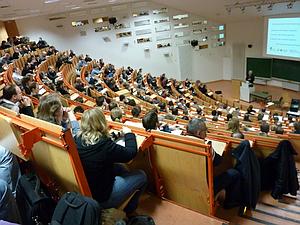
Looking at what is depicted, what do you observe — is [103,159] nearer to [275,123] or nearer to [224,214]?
[224,214]

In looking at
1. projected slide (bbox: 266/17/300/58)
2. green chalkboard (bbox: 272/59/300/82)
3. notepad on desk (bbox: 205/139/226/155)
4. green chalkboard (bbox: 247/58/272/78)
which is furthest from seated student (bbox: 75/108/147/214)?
green chalkboard (bbox: 247/58/272/78)

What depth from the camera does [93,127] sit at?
2.22 metres

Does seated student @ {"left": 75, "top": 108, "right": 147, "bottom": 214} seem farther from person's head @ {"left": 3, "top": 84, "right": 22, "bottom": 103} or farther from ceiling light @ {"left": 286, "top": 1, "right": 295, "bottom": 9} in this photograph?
ceiling light @ {"left": 286, "top": 1, "right": 295, "bottom": 9}

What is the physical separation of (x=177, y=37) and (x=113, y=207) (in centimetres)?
1448

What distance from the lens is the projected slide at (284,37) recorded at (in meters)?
12.3

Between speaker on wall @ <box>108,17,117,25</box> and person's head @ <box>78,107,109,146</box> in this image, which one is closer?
person's head @ <box>78,107,109,146</box>

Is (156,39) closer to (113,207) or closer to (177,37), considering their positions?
(177,37)

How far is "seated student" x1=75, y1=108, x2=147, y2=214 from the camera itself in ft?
6.96

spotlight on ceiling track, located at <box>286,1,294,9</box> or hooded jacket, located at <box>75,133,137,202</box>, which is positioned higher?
spotlight on ceiling track, located at <box>286,1,294,9</box>

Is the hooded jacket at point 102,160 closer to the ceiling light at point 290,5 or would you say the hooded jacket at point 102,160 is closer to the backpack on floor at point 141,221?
the backpack on floor at point 141,221

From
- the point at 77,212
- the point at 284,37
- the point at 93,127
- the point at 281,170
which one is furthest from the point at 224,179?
the point at 284,37

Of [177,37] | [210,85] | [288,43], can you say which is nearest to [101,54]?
[177,37]

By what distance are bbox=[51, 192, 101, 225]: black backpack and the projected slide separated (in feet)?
42.5

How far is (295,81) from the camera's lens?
1337 centimetres
